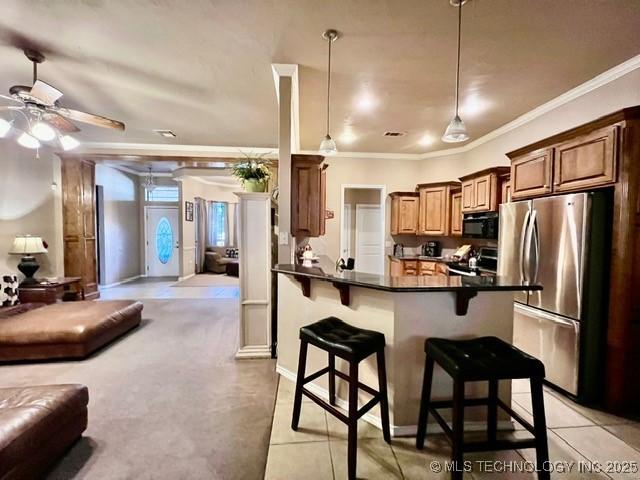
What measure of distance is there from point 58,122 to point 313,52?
2668 mm

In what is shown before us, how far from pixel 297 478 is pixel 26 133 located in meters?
3.89

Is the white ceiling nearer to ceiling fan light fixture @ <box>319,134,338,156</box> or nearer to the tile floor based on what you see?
ceiling fan light fixture @ <box>319,134,338,156</box>

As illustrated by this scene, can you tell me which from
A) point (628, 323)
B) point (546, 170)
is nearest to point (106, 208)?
point (546, 170)

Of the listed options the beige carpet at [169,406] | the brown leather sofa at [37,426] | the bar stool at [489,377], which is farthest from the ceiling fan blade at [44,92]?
the bar stool at [489,377]

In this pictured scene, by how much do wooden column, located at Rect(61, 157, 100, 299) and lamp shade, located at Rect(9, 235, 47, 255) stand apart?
0.85m

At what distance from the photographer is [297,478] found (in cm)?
159

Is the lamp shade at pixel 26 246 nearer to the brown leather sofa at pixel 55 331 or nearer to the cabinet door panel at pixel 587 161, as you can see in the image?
the brown leather sofa at pixel 55 331

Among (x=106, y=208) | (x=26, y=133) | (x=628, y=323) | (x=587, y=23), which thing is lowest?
(x=628, y=323)

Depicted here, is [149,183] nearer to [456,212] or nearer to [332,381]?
[456,212]

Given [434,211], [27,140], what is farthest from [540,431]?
[27,140]

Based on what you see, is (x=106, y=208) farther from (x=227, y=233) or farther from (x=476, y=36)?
(x=476, y=36)

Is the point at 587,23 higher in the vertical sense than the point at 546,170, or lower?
higher

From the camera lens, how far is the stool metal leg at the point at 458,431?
1.42m

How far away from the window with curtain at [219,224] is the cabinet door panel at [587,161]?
9096 millimetres
